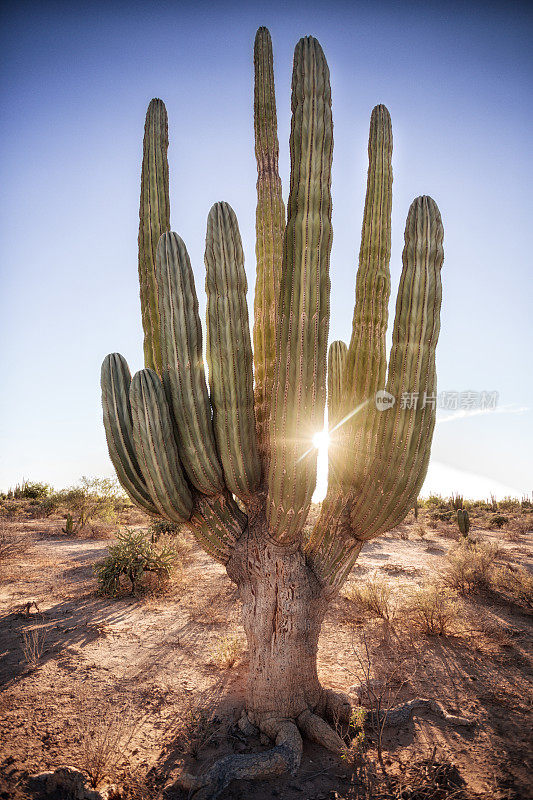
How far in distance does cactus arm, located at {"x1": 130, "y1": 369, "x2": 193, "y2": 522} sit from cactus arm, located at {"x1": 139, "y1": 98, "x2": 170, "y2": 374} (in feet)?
2.75

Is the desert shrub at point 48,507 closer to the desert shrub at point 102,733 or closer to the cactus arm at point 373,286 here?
the desert shrub at point 102,733

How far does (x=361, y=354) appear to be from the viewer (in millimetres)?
3961

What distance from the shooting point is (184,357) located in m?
3.68

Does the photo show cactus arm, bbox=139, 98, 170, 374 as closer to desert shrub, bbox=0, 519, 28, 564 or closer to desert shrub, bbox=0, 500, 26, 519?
desert shrub, bbox=0, 519, 28, 564

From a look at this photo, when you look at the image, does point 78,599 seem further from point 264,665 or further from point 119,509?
point 119,509

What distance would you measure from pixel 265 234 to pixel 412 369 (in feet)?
6.76

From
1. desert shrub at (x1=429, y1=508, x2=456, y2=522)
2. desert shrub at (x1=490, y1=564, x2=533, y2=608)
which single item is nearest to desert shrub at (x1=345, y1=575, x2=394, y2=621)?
desert shrub at (x1=490, y1=564, x2=533, y2=608)

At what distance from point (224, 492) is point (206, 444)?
2.15ft

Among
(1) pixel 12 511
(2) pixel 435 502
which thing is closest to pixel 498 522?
(2) pixel 435 502

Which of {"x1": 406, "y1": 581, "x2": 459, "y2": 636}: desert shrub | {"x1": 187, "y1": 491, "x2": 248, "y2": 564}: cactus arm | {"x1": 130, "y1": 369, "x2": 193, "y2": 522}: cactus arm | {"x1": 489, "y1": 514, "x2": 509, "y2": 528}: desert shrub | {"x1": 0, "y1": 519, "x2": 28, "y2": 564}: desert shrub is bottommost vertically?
{"x1": 489, "y1": 514, "x2": 509, "y2": 528}: desert shrub

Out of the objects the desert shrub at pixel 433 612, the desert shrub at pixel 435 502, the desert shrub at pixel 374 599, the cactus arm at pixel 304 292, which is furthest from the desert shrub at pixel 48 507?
the desert shrub at pixel 435 502

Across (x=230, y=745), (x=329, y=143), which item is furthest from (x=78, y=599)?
(x=329, y=143)

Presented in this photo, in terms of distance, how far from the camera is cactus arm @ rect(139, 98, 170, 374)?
4.44m

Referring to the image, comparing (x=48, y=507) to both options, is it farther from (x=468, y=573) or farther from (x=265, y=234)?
(x=265, y=234)
